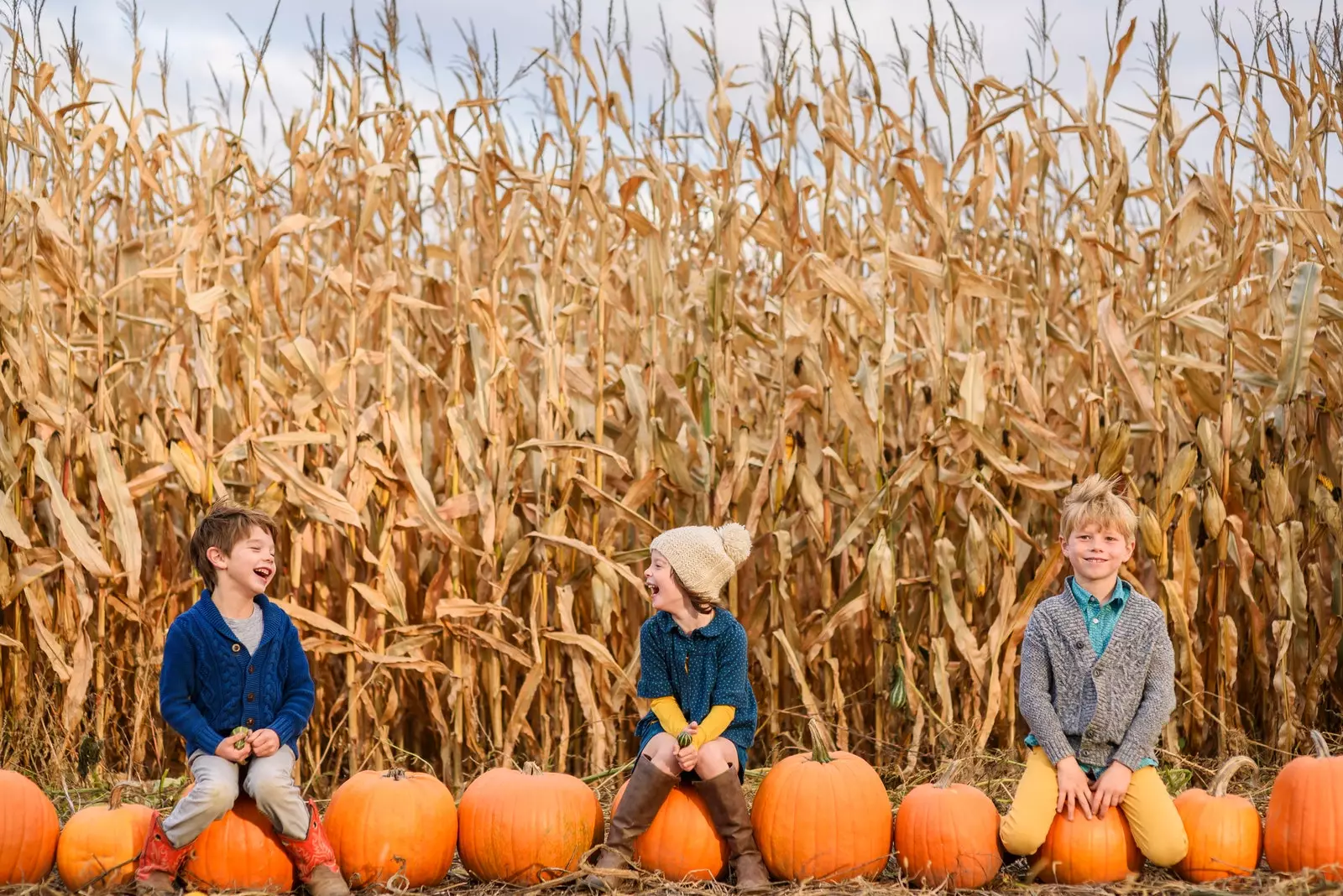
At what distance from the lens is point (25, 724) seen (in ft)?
15.0

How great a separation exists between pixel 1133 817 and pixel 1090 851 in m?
0.14

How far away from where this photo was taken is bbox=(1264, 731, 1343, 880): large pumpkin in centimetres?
328

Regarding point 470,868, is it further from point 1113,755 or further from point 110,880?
point 1113,755

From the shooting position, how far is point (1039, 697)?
3.43 m

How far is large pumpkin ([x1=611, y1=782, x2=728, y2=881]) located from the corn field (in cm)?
101

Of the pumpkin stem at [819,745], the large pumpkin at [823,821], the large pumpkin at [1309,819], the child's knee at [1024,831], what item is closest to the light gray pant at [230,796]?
the large pumpkin at [823,821]

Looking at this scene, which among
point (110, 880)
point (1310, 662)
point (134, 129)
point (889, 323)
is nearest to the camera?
point (110, 880)

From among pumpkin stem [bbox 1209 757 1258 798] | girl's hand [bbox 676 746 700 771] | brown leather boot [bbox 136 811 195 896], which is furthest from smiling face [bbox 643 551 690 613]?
pumpkin stem [bbox 1209 757 1258 798]

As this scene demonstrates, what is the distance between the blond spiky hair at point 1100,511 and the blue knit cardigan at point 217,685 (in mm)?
2101

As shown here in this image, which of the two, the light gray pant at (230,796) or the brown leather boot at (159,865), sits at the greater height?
the light gray pant at (230,796)

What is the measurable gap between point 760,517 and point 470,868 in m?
1.77

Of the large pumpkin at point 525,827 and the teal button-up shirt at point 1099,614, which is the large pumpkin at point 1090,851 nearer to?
the teal button-up shirt at point 1099,614

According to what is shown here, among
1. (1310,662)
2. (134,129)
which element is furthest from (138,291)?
(1310,662)

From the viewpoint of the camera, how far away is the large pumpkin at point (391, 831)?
3.40m
